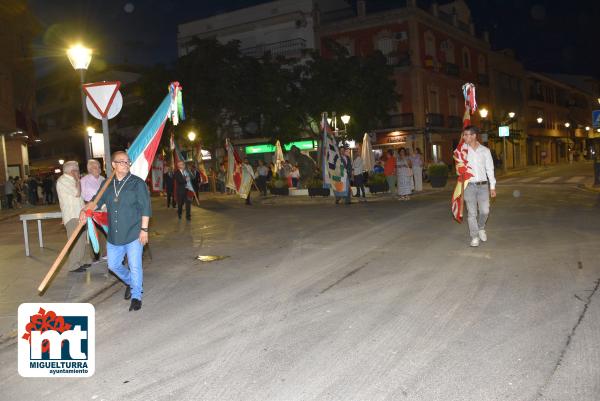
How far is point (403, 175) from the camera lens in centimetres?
1923

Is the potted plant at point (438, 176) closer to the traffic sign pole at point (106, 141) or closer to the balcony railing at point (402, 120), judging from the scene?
the balcony railing at point (402, 120)

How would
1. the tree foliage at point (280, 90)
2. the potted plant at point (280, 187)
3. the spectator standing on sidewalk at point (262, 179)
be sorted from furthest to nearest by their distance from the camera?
the tree foliage at point (280, 90) → the spectator standing on sidewalk at point (262, 179) → the potted plant at point (280, 187)

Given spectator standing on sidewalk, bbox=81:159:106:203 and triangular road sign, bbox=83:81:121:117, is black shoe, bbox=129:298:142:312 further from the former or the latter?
triangular road sign, bbox=83:81:121:117

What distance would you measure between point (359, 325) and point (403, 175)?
14311mm

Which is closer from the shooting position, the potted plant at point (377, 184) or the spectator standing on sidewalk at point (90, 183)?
the spectator standing on sidewalk at point (90, 183)

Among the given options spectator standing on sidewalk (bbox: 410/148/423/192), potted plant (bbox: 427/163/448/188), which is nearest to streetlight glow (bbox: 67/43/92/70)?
spectator standing on sidewalk (bbox: 410/148/423/192)

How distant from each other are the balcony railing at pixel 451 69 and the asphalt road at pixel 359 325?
112 ft

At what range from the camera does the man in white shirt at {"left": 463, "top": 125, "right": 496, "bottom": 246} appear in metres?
8.97

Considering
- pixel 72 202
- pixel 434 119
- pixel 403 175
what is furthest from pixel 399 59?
pixel 72 202

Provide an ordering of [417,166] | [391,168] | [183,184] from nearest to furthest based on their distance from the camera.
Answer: [183,184] → [391,168] → [417,166]

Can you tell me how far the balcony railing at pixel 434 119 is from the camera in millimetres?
39906

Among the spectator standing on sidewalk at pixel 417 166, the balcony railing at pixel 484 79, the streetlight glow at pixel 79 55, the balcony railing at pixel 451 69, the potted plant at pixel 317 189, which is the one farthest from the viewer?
the balcony railing at pixel 484 79

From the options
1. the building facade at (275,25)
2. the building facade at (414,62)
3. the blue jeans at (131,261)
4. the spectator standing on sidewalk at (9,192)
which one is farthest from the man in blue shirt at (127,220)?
the building facade at (275,25)

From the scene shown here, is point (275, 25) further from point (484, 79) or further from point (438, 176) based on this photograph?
point (438, 176)
